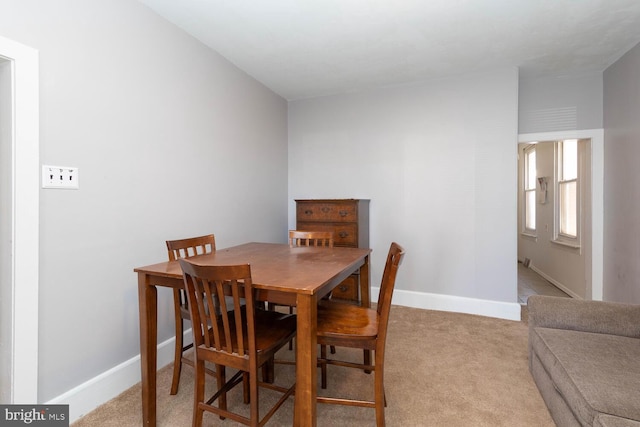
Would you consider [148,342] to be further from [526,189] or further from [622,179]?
[526,189]

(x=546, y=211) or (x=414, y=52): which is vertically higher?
(x=414, y=52)

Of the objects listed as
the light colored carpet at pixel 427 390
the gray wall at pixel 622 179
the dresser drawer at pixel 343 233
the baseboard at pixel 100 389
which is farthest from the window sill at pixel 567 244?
the baseboard at pixel 100 389

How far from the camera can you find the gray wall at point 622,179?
8.27 feet

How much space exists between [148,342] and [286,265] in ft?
2.60

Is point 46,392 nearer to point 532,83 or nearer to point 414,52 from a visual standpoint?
point 414,52

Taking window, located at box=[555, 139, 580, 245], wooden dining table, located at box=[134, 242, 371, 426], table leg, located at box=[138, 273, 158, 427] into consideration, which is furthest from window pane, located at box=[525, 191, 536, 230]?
table leg, located at box=[138, 273, 158, 427]

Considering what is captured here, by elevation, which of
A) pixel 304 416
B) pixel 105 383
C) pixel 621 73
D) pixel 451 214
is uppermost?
pixel 621 73

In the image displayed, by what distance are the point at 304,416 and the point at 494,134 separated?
122 inches

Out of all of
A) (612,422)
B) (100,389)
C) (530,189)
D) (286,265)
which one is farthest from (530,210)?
(100,389)

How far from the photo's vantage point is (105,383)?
70.9 inches

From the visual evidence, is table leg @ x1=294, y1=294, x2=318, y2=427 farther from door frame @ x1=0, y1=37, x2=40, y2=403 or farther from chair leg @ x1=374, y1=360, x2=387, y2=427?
door frame @ x1=0, y1=37, x2=40, y2=403

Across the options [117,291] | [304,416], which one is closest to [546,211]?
[304,416]

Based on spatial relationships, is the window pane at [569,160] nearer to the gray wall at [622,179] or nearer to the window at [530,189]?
the gray wall at [622,179]

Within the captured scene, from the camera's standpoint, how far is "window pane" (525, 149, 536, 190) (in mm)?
5555
